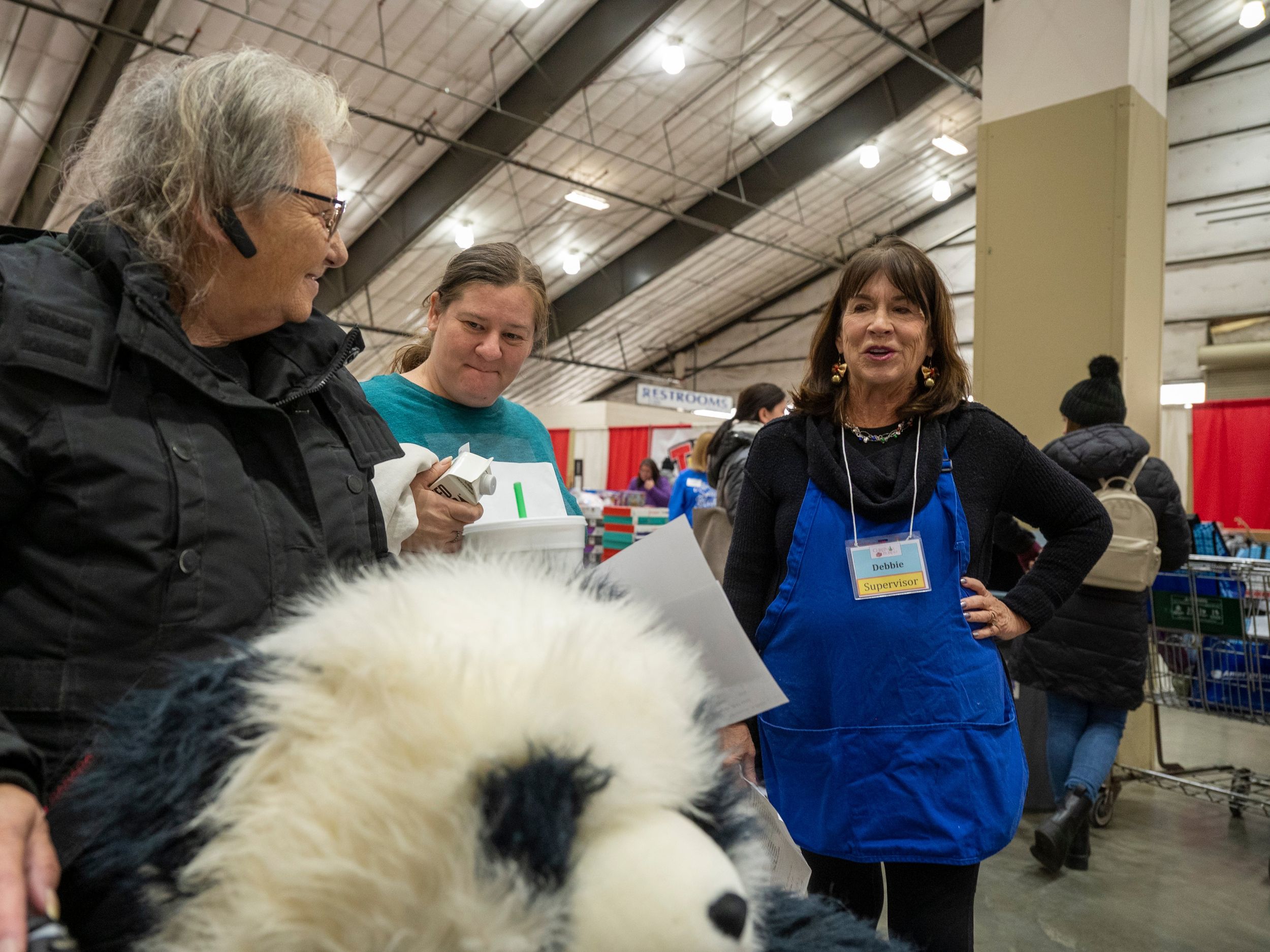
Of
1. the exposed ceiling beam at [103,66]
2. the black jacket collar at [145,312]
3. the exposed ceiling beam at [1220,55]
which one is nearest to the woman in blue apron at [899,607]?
the black jacket collar at [145,312]

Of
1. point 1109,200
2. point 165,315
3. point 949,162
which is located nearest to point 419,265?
point 949,162

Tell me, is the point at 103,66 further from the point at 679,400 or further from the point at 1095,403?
the point at 679,400

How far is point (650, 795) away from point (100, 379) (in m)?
0.54

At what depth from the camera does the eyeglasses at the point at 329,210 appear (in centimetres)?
81

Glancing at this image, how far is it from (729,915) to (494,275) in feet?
4.31

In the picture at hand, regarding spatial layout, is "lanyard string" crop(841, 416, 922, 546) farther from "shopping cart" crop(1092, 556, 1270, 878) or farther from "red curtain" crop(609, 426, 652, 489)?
"red curtain" crop(609, 426, 652, 489)

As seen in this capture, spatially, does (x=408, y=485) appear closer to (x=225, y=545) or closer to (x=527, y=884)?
(x=225, y=545)

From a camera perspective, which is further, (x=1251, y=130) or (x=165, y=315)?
(x=1251, y=130)

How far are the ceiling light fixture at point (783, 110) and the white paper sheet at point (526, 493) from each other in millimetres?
9483

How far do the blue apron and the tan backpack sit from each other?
5.27ft

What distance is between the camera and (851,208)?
13.3m

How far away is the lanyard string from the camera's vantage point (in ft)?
4.30

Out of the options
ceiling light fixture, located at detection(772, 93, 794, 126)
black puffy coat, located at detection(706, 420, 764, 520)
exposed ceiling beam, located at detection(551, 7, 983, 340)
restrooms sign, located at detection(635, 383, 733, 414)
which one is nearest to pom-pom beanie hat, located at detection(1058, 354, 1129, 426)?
black puffy coat, located at detection(706, 420, 764, 520)

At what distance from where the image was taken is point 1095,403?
2898 millimetres
